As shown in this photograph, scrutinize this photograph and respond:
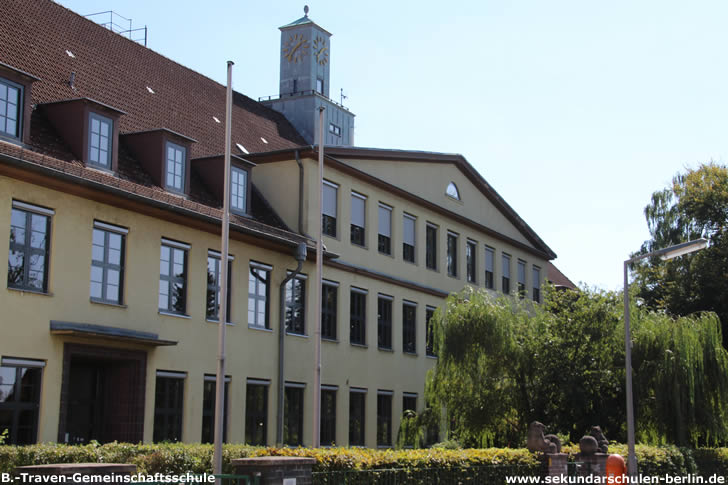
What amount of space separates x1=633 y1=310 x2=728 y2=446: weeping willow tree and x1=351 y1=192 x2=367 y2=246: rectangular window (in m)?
8.85

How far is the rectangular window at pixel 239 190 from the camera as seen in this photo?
26703 mm

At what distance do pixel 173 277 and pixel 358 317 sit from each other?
28.7 ft

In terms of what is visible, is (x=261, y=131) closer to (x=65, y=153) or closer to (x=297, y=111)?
(x=297, y=111)

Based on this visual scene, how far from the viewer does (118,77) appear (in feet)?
90.8

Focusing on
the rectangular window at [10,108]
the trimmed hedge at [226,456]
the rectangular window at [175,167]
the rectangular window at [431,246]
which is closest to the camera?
the trimmed hedge at [226,456]

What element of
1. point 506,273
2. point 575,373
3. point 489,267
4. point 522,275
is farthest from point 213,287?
point 522,275

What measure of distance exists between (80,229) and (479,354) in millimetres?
11470

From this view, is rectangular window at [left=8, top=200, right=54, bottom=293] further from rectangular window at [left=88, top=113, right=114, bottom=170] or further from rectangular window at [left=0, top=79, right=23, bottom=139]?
rectangular window at [left=88, top=113, right=114, bottom=170]

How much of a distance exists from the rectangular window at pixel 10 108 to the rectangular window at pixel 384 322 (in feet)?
48.1

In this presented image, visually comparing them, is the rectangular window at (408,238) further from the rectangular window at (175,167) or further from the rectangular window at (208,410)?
the rectangular window at (208,410)

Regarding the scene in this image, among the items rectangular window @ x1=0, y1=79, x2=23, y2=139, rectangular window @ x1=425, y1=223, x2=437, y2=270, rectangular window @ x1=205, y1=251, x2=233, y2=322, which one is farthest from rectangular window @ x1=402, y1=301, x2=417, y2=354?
rectangular window @ x1=0, y1=79, x2=23, y2=139

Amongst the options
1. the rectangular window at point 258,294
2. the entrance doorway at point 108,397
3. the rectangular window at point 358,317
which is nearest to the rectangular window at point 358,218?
the rectangular window at point 358,317

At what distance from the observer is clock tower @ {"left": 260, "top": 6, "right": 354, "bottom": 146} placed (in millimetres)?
41312

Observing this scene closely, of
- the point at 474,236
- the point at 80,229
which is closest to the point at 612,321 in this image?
the point at 474,236
